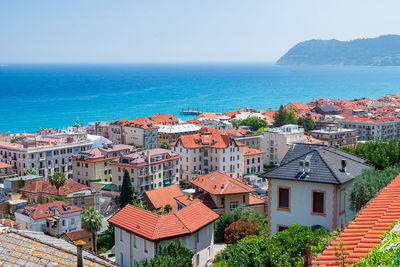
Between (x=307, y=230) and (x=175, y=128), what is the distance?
7760 cm

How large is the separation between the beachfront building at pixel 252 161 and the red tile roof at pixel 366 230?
6028cm

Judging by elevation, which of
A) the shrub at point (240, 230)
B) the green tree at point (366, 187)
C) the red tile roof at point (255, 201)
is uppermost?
the green tree at point (366, 187)

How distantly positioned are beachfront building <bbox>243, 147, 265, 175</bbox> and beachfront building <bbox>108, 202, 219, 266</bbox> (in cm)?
4606

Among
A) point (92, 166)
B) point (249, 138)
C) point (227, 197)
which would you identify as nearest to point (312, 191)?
point (227, 197)

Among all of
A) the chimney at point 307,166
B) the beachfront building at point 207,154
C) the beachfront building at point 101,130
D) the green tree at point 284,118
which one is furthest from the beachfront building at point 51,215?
the green tree at point 284,118

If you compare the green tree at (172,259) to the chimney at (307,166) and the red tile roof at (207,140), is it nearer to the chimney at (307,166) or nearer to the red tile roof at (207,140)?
the chimney at (307,166)

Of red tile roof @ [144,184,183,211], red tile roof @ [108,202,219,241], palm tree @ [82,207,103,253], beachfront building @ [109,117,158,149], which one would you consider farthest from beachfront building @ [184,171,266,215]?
beachfront building @ [109,117,158,149]

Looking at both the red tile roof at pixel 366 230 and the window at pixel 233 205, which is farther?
the window at pixel 233 205

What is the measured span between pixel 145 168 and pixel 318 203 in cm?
4218

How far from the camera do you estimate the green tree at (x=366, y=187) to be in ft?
46.2

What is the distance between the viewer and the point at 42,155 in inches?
2554

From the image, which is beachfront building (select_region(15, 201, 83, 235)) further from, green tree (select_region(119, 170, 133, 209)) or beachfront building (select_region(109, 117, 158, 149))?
beachfront building (select_region(109, 117, 158, 149))

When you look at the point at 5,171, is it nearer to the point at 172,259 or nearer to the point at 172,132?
the point at 172,132

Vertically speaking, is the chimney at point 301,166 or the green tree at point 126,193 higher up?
the chimney at point 301,166
